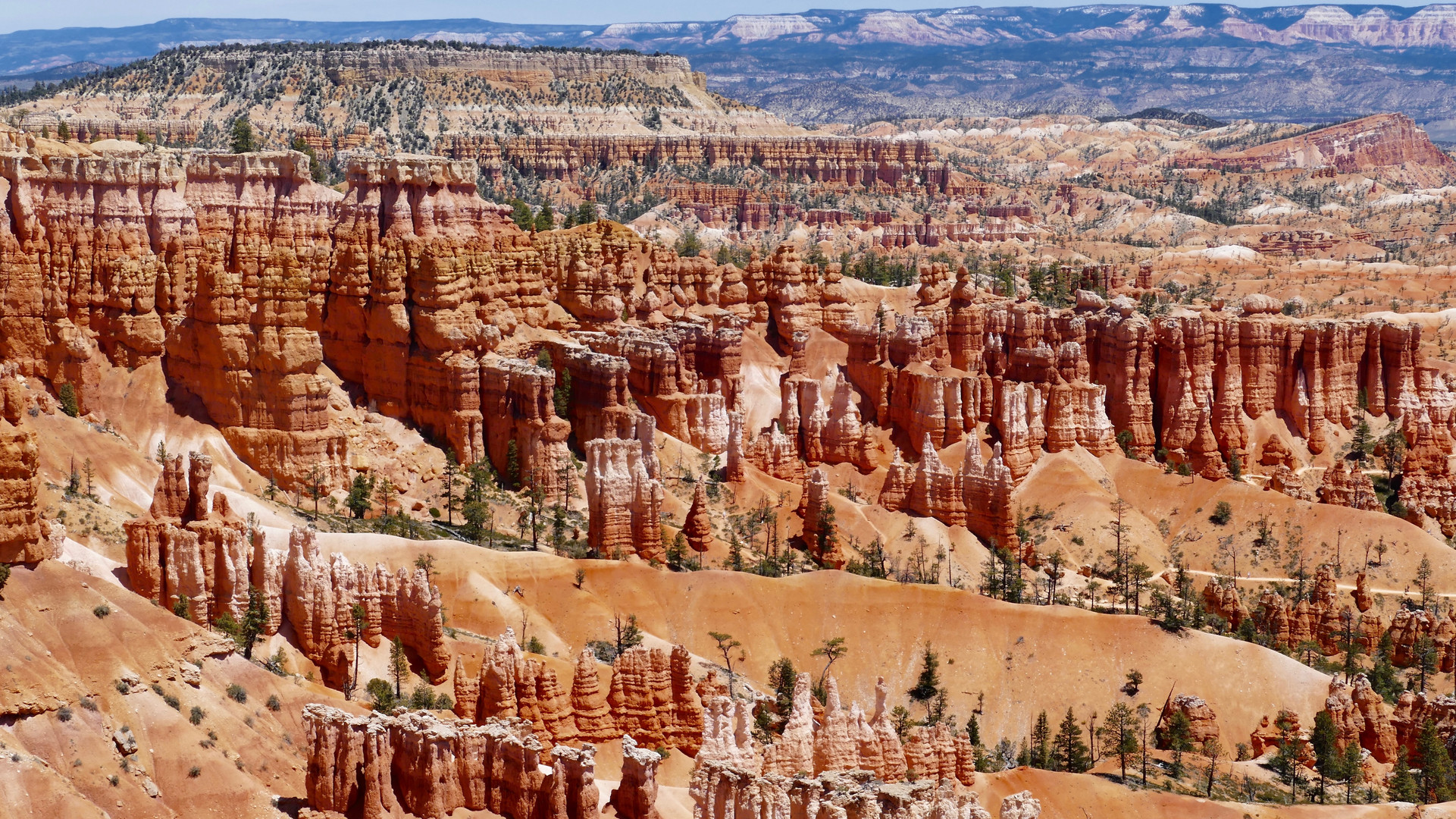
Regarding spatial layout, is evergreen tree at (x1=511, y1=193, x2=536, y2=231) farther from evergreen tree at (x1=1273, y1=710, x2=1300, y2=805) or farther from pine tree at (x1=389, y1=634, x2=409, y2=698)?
evergreen tree at (x1=1273, y1=710, x2=1300, y2=805)

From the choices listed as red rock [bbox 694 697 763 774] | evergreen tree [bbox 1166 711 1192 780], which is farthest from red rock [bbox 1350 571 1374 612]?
red rock [bbox 694 697 763 774]

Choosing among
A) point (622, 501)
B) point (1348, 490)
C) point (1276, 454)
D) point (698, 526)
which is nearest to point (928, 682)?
point (698, 526)

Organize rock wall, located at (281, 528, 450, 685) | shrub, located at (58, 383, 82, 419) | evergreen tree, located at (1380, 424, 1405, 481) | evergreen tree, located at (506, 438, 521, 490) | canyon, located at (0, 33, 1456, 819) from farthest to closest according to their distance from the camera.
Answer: evergreen tree, located at (1380, 424, 1405, 481) → evergreen tree, located at (506, 438, 521, 490) → shrub, located at (58, 383, 82, 419) → rock wall, located at (281, 528, 450, 685) → canyon, located at (0, 33, 1456, 819)

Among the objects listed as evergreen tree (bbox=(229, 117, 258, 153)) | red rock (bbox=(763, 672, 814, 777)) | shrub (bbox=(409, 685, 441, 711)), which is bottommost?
red rock (bbox=(763, 672, 814, 777))

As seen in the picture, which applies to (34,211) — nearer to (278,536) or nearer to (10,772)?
(278,536)

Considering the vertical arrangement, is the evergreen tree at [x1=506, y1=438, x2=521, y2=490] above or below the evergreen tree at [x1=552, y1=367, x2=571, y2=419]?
below

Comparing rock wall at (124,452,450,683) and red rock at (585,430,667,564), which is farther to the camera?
red rock at (585,430,667,564)

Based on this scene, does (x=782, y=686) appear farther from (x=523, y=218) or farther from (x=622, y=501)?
(x=523, y=218)
